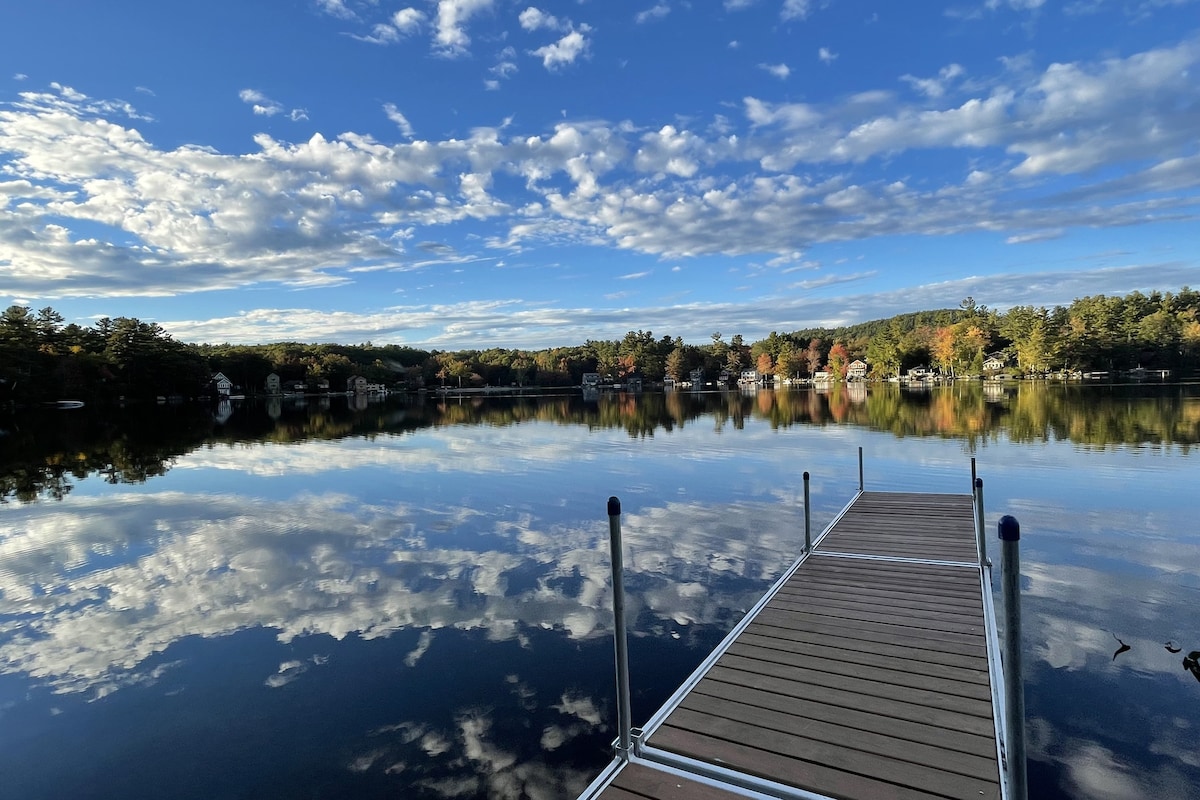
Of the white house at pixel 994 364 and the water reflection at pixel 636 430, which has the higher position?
the white house at pixel 994 364

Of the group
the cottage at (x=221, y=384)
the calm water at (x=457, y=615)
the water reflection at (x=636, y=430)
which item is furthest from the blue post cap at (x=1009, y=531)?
the cottage at (x=221, y=384)

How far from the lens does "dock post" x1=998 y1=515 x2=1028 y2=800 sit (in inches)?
99.4

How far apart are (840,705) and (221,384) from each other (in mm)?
116515

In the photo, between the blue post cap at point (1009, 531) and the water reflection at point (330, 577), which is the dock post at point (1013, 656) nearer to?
the blue post cap at point (1009, 531)

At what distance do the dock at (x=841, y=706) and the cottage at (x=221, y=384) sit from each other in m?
113

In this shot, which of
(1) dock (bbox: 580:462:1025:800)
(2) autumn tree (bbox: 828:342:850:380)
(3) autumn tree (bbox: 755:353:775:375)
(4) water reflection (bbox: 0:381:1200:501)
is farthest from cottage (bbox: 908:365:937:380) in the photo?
(1) dock (bbox: 580:462:1025:800)

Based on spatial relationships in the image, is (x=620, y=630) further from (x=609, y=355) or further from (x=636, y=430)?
(x=609, y=355)

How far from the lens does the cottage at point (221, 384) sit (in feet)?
330

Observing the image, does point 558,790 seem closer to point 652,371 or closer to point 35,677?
point 35,677

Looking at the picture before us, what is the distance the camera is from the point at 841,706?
412 cm

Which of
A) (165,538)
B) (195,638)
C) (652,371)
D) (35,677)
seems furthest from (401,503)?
(652,371)

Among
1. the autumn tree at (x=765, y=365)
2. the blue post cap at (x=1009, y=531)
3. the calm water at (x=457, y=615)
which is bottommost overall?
the calm water at (x=457, y=615)

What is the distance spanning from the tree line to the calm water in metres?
65.1

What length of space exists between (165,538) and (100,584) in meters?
2.59
